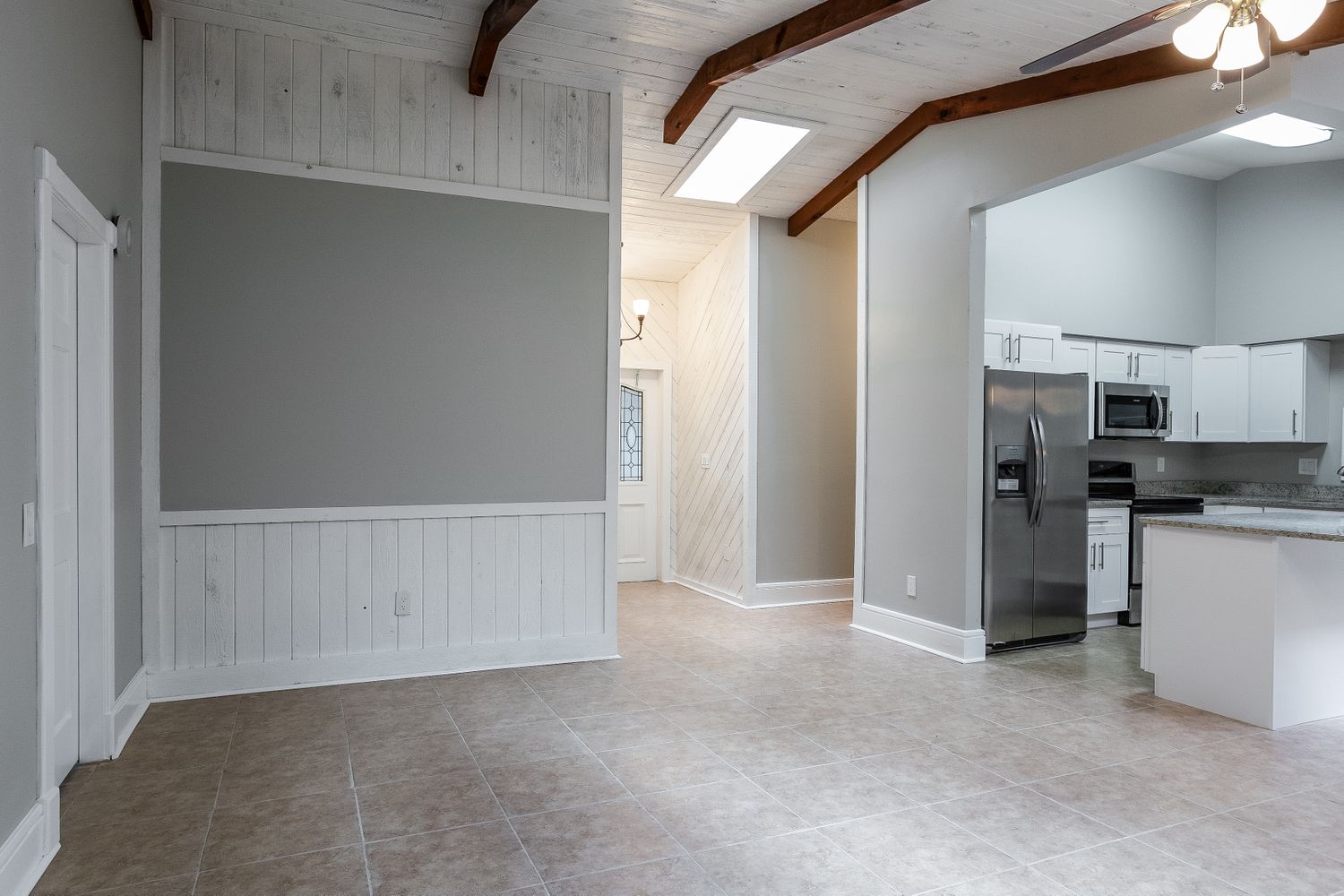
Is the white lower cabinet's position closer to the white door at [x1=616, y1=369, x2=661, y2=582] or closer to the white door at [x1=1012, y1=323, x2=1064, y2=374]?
the white door at [x1=1012, y1=323, x2=1064, y2=374]

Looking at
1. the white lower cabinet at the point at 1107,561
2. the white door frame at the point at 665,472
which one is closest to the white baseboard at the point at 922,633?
the white lower cabinet at the point at 1107,561

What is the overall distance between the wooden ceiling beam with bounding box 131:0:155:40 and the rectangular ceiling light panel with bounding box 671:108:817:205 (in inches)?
116

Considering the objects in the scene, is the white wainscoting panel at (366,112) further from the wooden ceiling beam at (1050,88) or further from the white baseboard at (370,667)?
the white baseboard at (370,667)

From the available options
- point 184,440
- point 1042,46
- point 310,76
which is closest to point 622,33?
point 310,76

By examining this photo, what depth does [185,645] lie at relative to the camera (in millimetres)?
4016

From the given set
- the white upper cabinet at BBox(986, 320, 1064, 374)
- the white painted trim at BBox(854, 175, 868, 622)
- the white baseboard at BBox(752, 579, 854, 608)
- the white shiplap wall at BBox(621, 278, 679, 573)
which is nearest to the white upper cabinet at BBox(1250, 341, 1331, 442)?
the white upper cabinet at BBox(986, 320, 1064, 374)

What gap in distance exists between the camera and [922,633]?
16.7 feet

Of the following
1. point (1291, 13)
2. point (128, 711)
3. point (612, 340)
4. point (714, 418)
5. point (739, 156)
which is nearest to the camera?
point (1291, 13)

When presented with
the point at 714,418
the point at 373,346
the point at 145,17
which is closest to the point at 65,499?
the point at 373,346

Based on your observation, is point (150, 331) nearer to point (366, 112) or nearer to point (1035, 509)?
point (366, 112)

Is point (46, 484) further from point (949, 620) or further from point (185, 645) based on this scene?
point (949, 620)

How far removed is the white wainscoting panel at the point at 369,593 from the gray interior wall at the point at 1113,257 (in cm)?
351

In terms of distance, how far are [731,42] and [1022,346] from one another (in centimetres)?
286

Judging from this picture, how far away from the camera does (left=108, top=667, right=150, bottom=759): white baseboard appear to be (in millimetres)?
3260
